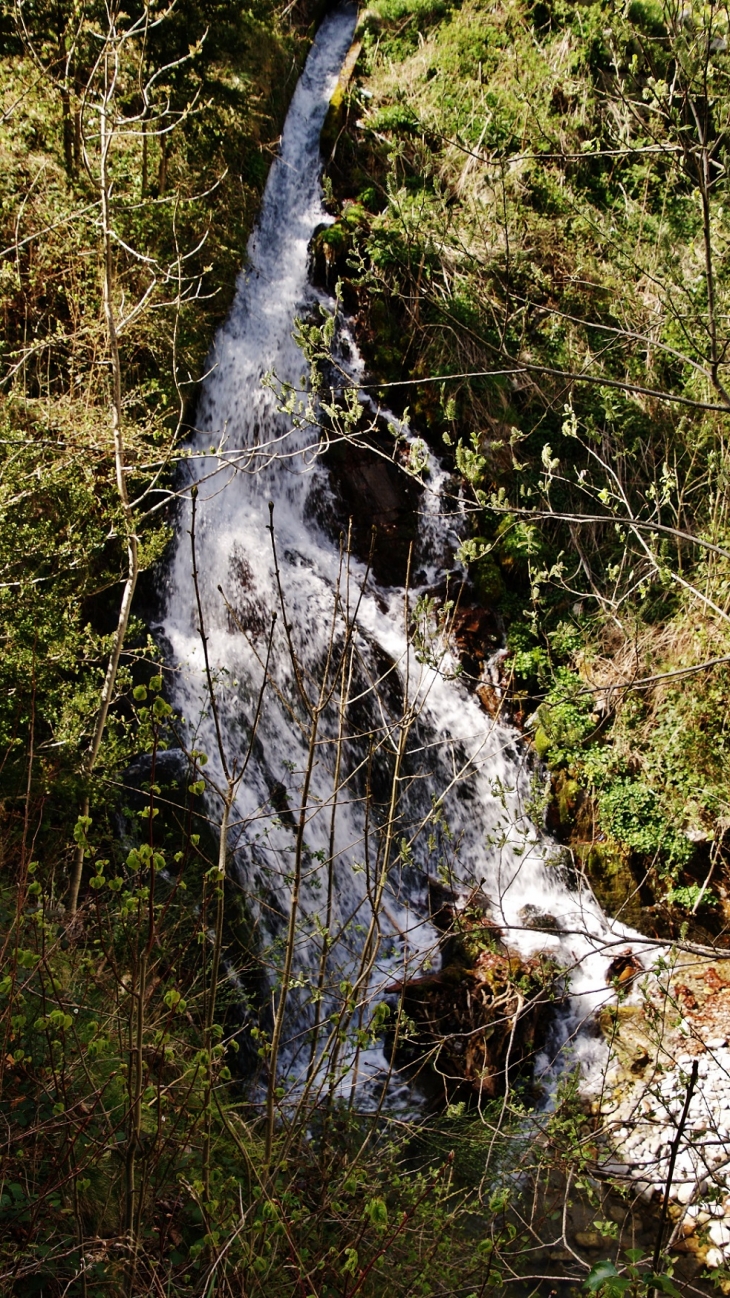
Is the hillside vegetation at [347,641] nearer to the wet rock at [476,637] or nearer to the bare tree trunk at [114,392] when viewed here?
the bare tree trunk at [114,392]

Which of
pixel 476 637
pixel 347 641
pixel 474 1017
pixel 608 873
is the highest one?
pixel 476 637

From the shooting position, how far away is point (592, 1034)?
21.7ft

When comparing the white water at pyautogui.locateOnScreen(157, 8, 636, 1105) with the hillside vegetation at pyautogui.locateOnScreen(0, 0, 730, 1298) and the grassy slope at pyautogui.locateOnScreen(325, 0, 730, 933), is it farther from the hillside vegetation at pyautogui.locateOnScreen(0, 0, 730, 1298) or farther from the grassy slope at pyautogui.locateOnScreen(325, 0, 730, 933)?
the grassy slope at pyautogui.locateOnScreen(325, 0, 730, 933)

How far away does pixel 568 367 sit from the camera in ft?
31.8

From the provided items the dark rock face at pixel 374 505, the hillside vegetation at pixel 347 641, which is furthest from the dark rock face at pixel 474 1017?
the dark rock face at pixel 374 505

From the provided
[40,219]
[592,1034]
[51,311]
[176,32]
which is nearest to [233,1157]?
[592,1034]

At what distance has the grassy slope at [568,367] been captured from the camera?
286 inches

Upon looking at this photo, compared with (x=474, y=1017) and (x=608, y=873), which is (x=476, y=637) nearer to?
(x=608, y=873)

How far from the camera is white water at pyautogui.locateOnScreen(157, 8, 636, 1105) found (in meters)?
6.52

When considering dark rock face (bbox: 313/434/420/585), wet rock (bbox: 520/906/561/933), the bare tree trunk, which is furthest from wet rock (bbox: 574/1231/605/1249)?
dark rock face (bbox: 313/434/420/585)

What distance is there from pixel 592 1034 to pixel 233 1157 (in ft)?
14.2

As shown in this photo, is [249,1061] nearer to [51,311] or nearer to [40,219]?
[51,311]

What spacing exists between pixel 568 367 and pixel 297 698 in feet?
17.5

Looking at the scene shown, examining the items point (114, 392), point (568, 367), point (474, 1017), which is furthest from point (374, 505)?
point (474, 1017)
